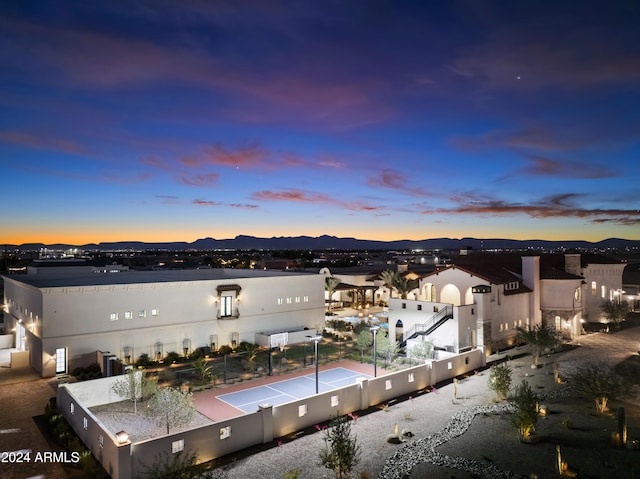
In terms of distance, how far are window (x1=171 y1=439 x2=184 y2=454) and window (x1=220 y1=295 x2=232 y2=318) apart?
1748 cm

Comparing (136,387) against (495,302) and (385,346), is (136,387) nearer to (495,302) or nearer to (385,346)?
(385,346)

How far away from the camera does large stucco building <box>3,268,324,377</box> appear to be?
25.4 m

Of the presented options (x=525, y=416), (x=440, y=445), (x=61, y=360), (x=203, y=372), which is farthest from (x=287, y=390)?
(x=61, y=360)

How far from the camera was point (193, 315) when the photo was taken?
30656 mm

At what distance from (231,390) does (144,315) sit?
28.4 ft

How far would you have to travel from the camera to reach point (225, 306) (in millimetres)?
32406

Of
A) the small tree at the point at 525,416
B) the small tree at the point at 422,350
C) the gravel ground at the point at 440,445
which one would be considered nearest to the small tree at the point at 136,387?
the gravel ground at the point at 440,445

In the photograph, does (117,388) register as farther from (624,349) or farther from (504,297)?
(624,349)

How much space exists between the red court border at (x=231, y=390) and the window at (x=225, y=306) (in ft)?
25.7

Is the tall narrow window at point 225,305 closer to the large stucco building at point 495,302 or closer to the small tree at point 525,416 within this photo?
the large stucco building at point 495,302

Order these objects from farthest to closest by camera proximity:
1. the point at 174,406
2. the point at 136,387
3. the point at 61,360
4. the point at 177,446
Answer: the point at 61,360 → the point at 136,387 → the point at 174,406 → the point at 177,446

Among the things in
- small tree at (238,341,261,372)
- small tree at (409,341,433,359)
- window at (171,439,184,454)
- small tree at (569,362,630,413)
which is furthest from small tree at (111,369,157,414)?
small tree at (569,362,630,413)

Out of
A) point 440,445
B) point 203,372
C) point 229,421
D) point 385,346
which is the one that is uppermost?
point 385,346

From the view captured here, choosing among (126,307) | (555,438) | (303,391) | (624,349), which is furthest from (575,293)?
(126,307)
